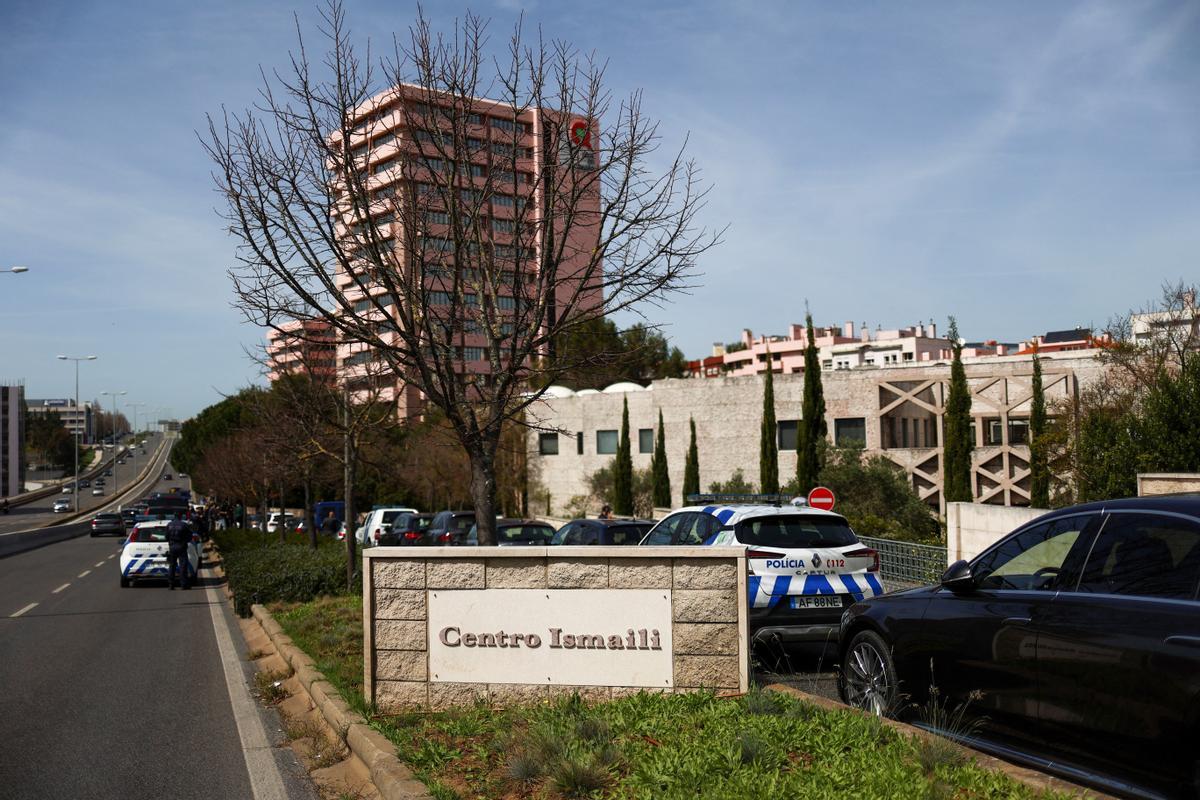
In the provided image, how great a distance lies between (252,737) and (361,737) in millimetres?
1825

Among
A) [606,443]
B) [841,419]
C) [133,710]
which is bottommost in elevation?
[133,710]

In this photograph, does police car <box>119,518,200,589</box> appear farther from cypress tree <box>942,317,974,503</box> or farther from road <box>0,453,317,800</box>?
cypress tree <box>942,317,974,503</box>

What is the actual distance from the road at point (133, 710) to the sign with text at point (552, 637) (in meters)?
1.42

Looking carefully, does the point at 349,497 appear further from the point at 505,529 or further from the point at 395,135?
the point at 395,135

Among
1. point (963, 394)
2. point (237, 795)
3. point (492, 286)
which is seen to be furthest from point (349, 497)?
point (963, 394)

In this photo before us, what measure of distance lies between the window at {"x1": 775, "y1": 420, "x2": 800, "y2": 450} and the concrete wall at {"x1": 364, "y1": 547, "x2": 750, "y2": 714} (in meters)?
33.5

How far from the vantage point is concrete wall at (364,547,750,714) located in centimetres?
754

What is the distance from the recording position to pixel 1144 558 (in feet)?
17.3

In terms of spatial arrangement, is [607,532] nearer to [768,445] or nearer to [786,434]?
[768,445]

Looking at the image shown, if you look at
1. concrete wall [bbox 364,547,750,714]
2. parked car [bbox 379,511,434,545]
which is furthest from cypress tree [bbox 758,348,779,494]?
concrete wall [bbox 364,547,750,714]

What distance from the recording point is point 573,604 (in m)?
7.62

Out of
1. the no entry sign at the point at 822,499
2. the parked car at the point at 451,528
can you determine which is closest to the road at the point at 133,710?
the parked car at the point at 451,528

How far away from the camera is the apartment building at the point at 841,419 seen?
36875 mm

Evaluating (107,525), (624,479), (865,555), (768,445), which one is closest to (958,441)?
(768,445)
